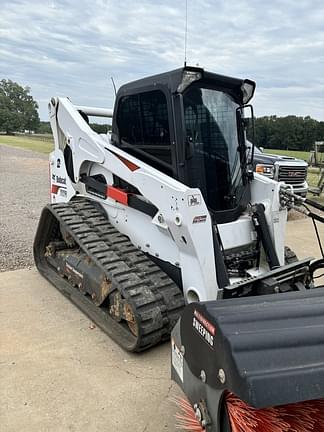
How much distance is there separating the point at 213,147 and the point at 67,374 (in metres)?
2.24

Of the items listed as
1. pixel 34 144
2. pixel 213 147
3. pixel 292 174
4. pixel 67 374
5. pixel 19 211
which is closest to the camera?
pixel 67 374

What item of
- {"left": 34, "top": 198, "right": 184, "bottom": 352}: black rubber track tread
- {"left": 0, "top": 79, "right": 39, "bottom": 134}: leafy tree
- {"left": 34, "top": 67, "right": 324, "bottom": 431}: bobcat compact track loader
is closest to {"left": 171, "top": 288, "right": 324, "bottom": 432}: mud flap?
{"left": 34, "top": 67, "right": 324, "bottom": 431}: bobcat compact track loader

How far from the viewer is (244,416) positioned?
173cm

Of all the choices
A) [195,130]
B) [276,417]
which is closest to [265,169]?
[195,130]

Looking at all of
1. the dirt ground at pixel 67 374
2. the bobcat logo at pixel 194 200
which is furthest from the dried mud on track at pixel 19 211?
the bobcat logo at pixel 194 200

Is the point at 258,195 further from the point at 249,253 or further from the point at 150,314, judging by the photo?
the point at 150,314

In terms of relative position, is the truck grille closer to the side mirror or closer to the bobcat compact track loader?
the bobcat compact track loader

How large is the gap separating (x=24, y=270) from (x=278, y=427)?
429 cm

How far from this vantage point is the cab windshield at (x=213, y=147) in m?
3.70

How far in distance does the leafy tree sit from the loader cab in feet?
276

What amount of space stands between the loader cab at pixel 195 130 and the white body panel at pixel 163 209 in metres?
0.17

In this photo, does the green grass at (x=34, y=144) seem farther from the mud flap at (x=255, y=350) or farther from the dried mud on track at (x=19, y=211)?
the mud flap at (x=255, y=350)

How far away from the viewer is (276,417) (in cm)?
176

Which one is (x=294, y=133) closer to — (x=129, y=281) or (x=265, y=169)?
(x=265, y=169)
